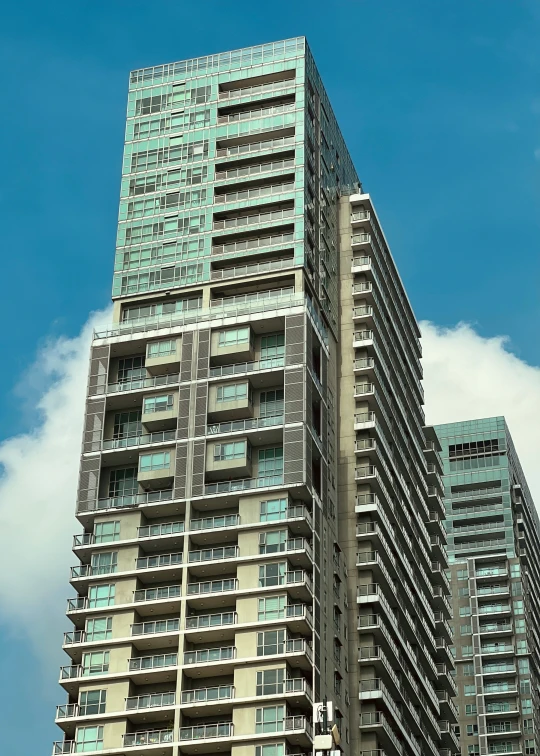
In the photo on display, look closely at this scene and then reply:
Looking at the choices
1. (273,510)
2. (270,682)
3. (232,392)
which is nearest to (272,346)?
(232,392)

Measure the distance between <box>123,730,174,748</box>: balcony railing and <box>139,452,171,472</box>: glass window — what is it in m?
23.4

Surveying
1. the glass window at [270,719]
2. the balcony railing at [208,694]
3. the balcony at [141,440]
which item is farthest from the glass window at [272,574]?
the balcony at [141,440]

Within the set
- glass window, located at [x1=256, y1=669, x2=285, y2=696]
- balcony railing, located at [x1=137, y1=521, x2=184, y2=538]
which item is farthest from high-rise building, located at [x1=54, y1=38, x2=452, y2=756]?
balcony railing, located at [x1=137, y1=521, x2=184, y2=538]

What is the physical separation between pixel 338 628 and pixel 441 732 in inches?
1447

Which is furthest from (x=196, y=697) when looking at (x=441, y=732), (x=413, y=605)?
(x=441, y=732)

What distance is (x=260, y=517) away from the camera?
121062mm

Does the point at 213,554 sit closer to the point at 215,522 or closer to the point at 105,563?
the point at 215,522

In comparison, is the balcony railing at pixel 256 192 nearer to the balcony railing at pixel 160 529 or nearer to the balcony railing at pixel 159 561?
the balcony railing at pixel 160 529

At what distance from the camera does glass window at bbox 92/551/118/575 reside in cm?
12244

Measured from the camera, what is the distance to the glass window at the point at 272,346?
13000 cm

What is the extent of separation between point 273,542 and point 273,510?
9.52 feet

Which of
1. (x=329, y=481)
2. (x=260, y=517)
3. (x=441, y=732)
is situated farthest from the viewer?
(x=441, y=732)

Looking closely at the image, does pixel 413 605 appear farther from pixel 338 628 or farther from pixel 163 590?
pixel 163 590

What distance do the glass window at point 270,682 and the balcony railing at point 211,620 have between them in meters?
5.23
